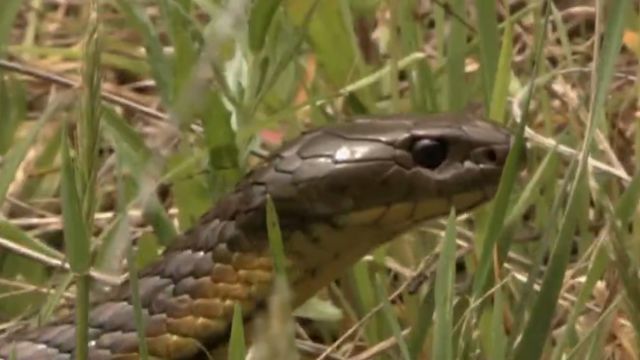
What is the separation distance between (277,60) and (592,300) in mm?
382

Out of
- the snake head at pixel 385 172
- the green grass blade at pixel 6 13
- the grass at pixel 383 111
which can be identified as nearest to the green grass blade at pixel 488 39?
the grass at pixel 383 111

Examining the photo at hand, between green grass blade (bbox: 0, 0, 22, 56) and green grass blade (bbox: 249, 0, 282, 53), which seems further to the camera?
green grass blade (bbox: 0, 0, 22, 56)

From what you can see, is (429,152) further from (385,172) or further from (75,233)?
(75,233)

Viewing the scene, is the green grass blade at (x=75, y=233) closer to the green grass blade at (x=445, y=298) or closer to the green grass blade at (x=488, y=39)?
the green grass blade at (x=445, y=298)

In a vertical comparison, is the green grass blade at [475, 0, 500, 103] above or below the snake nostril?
above

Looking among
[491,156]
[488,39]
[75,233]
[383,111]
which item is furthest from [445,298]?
[383,111]

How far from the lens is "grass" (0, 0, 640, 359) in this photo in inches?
55.2

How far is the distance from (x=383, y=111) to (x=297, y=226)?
Answer: 45 cm

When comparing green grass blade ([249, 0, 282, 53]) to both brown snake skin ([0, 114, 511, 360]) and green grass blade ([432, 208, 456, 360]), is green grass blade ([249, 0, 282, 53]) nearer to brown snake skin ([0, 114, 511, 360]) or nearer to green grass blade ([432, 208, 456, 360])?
brown snake skin ([0, 114, 511, 360])

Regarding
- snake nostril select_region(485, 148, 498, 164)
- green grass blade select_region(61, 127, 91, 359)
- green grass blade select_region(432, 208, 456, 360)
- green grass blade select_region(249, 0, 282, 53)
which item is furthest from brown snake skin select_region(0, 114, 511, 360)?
green grass blade select_region(61, 127, 91, 359)

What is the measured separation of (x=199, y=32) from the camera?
1785 millimetres

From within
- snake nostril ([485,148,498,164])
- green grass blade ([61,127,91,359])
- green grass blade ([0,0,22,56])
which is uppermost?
green grass blade ([0,0,22,56])

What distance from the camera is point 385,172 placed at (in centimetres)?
164

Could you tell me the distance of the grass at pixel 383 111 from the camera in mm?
1401
